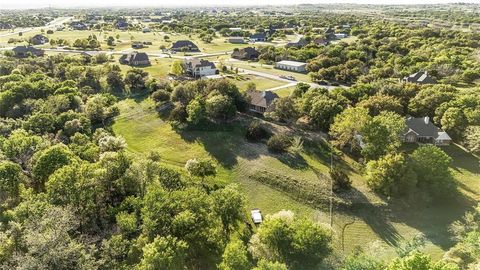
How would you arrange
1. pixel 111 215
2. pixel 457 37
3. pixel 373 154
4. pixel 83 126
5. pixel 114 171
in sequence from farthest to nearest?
pixel 457 37, pixel 83 126, pixel 373 154, pixel 114 171, pixel 111 215

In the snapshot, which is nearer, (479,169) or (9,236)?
(9,236)

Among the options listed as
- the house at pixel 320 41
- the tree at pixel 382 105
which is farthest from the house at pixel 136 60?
the tree at pixel 382 105

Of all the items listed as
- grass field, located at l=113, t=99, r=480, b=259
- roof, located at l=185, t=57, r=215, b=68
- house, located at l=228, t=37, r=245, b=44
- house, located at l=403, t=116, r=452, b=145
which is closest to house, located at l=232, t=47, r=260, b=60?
roof, located at l=185, t=57, r=215, b=68

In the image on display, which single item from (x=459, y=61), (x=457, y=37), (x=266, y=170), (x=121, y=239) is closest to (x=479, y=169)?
(x=266, y=170)

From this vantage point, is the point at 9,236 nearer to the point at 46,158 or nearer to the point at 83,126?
the point at 46,158

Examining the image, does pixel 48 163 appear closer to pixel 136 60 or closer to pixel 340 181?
pixel 340 181

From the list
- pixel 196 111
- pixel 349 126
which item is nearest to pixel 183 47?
→ pixel 196 111

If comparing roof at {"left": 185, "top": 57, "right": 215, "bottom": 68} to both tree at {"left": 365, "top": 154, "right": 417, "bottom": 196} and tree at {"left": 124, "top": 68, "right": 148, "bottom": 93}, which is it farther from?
tree at {"left": 365, "top": 154, "right": 417, "bottom": 196}
